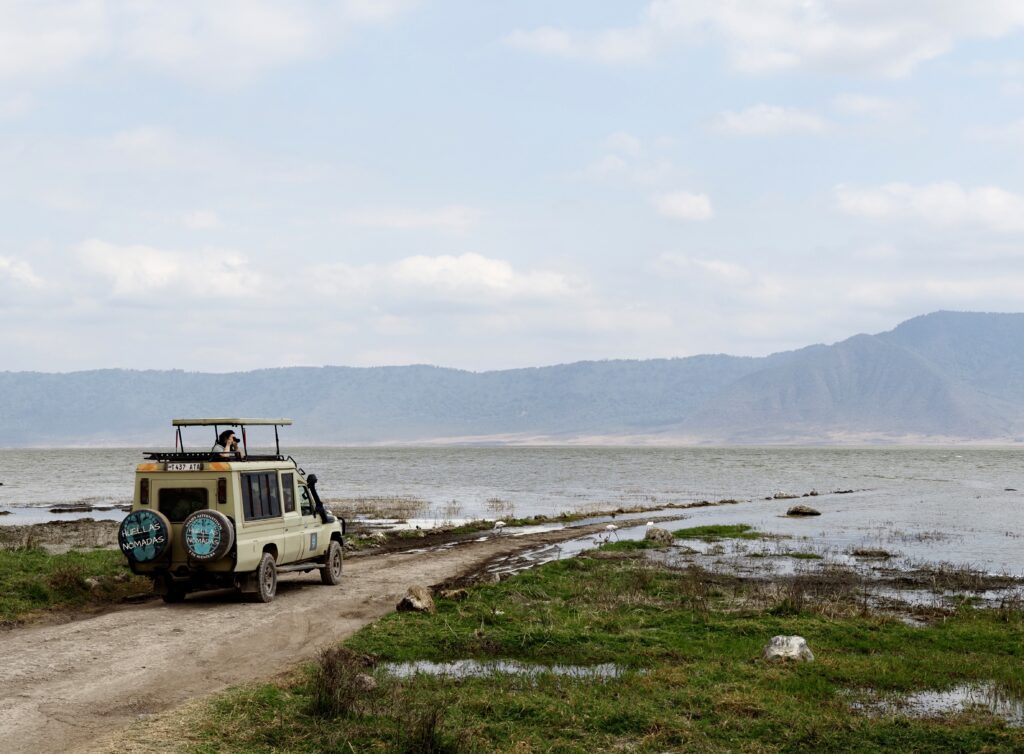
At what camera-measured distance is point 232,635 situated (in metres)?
16.4

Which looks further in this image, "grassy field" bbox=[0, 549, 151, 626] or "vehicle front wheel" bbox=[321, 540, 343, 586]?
"vehicle front wheel" bbox=[321, 540, 343, 586]

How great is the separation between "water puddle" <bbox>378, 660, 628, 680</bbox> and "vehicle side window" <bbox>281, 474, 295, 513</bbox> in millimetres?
7383

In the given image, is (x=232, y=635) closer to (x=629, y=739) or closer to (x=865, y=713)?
(x=629, y=739)

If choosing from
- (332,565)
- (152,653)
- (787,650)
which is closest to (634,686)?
(787,650)

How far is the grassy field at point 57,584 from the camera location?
18.8m

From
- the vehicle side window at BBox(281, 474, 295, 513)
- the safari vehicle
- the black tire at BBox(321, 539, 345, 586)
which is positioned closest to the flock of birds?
the black tire at BBox(321, 539, 345, 586)

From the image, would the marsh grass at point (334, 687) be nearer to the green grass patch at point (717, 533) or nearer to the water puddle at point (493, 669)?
the water puddle at point (493, 669)

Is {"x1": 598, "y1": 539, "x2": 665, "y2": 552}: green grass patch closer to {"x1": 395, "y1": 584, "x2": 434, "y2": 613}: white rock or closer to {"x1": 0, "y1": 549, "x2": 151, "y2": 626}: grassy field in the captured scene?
{"x1": 395, "y1": 584, "x2": 434, "y2": 613}: white rock

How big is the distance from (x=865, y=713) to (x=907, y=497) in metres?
58.0

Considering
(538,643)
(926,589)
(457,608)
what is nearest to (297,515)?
Result: (457,608)

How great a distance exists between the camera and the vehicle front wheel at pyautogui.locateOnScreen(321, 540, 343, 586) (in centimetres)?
2264

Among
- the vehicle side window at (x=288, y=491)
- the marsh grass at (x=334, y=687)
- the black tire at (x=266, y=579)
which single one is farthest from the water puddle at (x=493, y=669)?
the vehicle side window at (x=288, y=491)

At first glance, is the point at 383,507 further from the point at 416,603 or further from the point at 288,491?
the point at 416,603

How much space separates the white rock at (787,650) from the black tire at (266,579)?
9871mm
